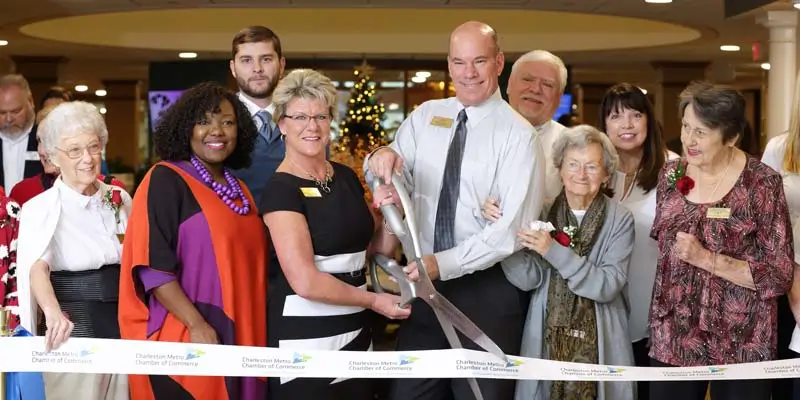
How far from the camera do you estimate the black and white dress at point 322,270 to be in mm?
3322

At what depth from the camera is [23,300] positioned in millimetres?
3486

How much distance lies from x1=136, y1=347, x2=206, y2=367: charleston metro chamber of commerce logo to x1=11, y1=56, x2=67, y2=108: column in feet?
44.5

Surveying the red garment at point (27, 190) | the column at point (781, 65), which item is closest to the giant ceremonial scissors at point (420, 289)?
the red garment at point (27, 190)

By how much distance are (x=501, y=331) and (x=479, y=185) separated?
0.51m

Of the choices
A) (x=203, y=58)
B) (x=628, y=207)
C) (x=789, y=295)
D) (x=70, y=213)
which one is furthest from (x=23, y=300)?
(x=203, y=58)

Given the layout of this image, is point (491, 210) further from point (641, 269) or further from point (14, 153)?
point (14, 153)

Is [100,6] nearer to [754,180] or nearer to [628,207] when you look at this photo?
[628,207]

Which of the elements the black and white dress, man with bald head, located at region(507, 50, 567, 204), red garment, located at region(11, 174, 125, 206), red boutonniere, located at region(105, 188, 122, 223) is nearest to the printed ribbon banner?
the black and white dress

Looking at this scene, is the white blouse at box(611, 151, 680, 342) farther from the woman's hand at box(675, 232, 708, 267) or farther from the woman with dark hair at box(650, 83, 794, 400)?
the woman's hand at box(675, 232, 708, 267)

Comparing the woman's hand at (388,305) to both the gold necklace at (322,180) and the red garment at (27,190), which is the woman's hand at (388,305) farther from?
the red garment at (27,190)

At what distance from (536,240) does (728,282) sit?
664mm

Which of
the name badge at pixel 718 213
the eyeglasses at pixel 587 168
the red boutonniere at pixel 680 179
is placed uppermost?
the eyeglasses at pixel 587 168

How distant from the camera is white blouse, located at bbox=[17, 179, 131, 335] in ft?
11.3

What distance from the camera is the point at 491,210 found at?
359 centimetres
